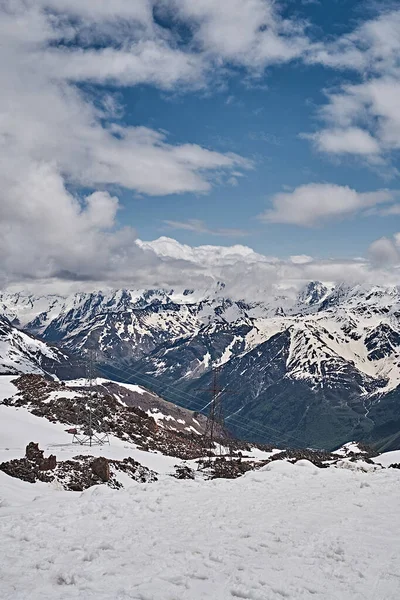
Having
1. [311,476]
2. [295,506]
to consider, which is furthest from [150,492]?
[311,476]

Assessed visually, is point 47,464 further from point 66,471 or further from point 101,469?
point 101,469

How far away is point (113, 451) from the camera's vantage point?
5312 cm

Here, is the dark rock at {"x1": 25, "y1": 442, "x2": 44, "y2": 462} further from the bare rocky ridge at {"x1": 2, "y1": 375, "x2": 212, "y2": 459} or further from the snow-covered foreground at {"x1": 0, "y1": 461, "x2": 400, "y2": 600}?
the bare rocky ridge at {"x1": 2, "y1": 375, "x2": 212, "y2": 459}

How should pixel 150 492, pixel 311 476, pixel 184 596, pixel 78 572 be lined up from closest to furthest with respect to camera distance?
pixel 184 596, pixel 78 572, pixel 150 492, pixel 311 476

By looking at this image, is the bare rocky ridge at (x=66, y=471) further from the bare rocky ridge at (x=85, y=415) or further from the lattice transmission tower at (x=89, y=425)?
the bare rocky ridge at (x=85, y=415)

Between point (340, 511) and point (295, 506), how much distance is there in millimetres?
2230

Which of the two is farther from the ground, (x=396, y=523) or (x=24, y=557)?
(x=396, y=523)

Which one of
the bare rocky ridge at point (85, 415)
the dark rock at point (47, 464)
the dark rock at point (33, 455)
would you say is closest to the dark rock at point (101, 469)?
the dark rock at point (47, 464)

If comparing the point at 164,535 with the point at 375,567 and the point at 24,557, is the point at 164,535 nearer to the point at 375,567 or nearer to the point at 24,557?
the point at 24,557

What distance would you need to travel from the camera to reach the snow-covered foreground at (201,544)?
42.5 ft

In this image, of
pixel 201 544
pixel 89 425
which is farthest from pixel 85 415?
pixel 201 544

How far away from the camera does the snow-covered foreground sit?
12961 millimetres

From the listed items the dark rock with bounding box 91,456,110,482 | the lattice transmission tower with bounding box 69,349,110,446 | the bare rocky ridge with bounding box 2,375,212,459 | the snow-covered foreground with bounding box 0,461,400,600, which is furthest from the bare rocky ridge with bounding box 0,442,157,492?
the bare rocky ridge with bounding box 2,375,212,459

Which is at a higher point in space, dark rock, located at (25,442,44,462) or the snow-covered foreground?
the snow-covered foreground
